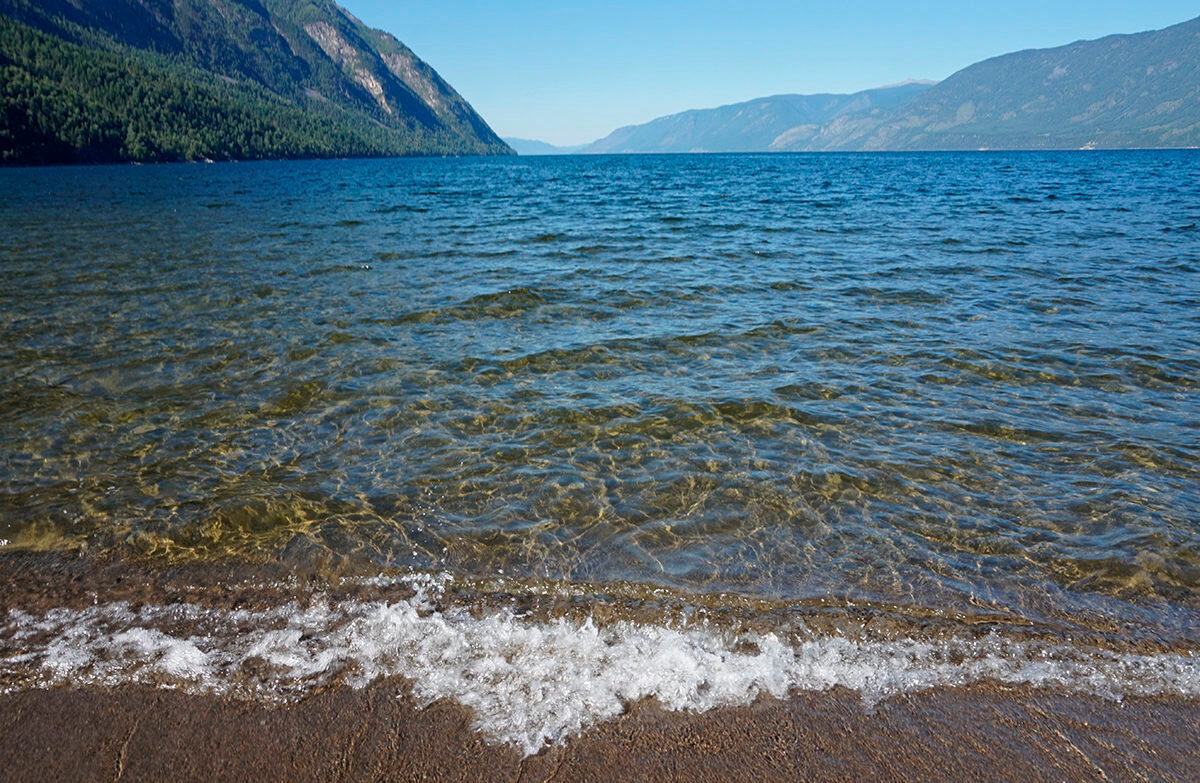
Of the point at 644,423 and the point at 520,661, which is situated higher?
the point at 520,661

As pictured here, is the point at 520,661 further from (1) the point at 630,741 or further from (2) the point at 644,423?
(2) the point at 644,423

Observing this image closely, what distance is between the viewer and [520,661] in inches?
164

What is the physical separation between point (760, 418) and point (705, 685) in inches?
189

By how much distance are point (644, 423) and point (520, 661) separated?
4.42 meters

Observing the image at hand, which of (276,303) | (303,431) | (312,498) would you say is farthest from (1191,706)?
(276,303)

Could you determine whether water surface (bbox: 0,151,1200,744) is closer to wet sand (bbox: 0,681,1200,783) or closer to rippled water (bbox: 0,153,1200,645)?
rippled water (bbox: 0,153,1200,645)

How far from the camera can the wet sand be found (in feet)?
11.0

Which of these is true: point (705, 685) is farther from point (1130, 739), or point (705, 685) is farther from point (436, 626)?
point (1130, 739)

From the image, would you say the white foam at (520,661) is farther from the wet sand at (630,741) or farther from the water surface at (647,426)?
the water surface at (647,426)

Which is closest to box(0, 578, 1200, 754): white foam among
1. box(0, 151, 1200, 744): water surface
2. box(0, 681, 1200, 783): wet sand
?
box(0, 681, 1200, 783): wet sand

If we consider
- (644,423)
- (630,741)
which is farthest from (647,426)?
(630,741)

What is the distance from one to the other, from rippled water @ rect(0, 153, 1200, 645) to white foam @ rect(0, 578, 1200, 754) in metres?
0.58

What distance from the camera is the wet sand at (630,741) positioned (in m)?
3.35

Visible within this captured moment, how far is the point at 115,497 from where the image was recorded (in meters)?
6.42
